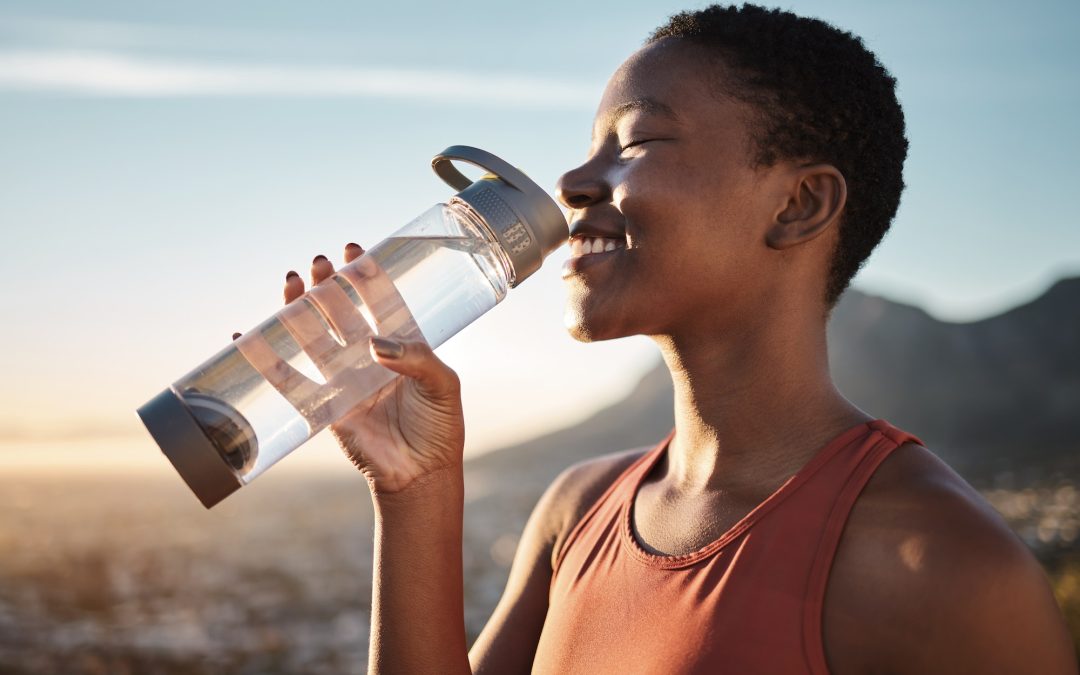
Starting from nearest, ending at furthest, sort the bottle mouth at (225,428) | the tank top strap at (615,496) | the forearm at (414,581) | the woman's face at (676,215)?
the bottle mouth at (225,428), the woman's face at (676,215), the forearm at (414,581), the tank top strap at (615,496)

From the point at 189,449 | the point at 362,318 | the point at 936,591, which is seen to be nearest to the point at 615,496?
the point at 362,318

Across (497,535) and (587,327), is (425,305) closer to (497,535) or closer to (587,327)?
(587,327)

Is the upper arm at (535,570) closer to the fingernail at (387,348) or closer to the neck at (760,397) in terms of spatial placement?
the neck at (760,397)

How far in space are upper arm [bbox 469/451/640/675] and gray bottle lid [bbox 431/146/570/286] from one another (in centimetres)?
58

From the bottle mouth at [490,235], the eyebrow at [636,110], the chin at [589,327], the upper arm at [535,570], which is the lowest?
the upper arm at [535,570]

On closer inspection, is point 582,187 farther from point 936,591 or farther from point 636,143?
point 936,591

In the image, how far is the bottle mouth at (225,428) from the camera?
1.52 metres

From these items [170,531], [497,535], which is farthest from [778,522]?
[170,531]

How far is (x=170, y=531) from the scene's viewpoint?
65.7 feet

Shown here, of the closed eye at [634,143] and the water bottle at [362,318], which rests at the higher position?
the closed eye at [634,143]

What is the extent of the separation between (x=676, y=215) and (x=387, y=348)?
0.57 m

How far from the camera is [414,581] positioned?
5.85ft

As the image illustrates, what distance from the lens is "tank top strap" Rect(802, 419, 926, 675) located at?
1399mm

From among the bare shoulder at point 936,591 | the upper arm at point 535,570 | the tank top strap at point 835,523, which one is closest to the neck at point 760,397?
the tank top strap at point 835,523
